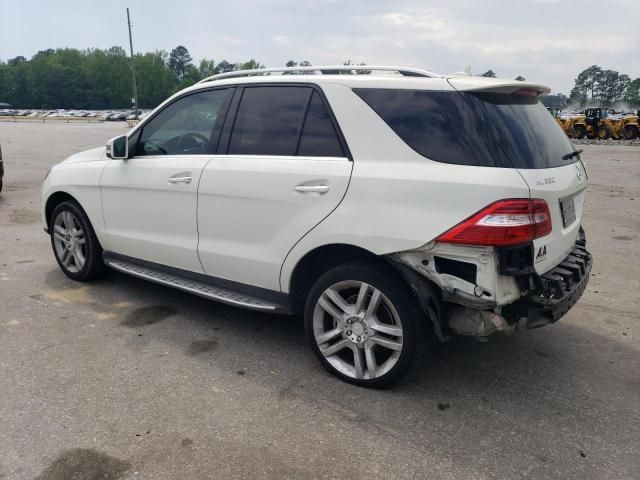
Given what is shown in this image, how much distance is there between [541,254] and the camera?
309cm

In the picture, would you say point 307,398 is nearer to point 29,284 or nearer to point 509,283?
point 509,283

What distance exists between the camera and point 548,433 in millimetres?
3002

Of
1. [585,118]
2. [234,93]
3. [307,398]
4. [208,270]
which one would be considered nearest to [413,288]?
[307,398]

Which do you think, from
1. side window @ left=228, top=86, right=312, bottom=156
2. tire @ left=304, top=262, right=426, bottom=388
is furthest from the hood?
tire @ left=304, top=262, right=426, bottom=388

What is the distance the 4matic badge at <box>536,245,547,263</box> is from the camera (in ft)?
10.0

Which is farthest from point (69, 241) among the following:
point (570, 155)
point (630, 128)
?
point (630, 128)

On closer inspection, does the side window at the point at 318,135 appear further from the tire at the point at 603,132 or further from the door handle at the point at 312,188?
the tire at the point at 603,132

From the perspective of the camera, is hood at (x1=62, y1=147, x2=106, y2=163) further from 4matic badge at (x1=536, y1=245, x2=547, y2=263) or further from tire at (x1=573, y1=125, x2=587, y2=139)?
tire at (x1=573, y1=125, x2=587, y2=139)

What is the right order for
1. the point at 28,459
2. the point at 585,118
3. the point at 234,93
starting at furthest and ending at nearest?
the point at 585,118
the point at 234,93
the point at 28,459

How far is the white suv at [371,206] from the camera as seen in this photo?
2.97m

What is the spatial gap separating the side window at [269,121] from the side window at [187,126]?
204mm

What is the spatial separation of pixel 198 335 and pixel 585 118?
114 feet

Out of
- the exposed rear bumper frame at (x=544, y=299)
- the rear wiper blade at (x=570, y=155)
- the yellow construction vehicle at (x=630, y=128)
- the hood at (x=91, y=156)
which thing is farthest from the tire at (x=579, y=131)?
the exposed rear bumper frame at (x=544, y=299)

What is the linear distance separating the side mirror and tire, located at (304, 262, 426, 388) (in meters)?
2.05
